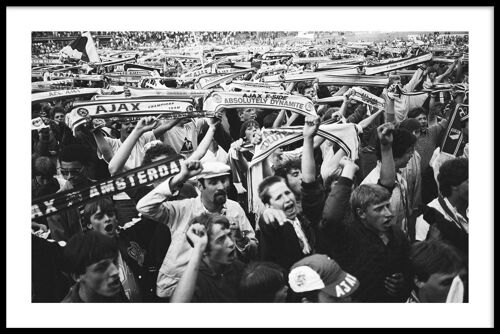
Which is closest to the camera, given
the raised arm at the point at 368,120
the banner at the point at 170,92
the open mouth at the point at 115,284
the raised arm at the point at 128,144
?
the open mouth at the point at 115,284

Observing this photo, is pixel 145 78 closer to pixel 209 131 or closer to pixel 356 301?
pixel 209 131

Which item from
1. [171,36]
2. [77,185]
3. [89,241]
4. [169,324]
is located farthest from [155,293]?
[171,36]

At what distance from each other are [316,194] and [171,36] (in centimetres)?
164

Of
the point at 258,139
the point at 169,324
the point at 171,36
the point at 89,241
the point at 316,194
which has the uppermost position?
the point at 171,36

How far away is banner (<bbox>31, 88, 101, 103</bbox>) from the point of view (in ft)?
16.0

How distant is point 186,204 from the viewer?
4.88 metres

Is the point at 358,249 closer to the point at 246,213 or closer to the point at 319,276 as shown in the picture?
the point at 319,276

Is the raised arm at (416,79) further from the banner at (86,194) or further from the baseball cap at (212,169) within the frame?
the banner at (86,194)

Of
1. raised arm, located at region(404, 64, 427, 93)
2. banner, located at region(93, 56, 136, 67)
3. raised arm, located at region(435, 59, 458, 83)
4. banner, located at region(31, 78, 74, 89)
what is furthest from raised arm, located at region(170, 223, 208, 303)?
raised arm, located at region(435, 59, 458, 83)

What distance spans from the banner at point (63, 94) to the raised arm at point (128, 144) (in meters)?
0.43

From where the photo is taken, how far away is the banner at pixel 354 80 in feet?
16.9

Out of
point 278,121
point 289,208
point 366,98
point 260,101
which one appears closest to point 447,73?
point 366,98

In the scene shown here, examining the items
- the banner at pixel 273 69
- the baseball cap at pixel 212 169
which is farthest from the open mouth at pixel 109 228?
the banner at pixel 273 69

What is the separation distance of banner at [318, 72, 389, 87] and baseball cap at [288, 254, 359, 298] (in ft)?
4.55
